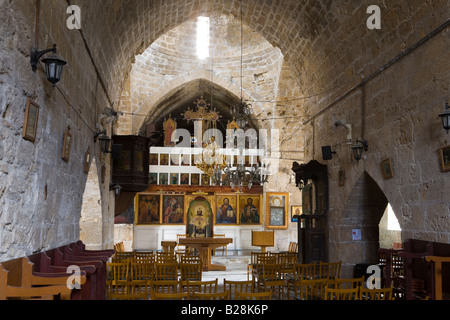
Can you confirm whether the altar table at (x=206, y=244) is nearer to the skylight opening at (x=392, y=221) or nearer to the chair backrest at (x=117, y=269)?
the chair backrest at (x=117, y=269)

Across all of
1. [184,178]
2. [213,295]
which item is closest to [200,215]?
[184,178]

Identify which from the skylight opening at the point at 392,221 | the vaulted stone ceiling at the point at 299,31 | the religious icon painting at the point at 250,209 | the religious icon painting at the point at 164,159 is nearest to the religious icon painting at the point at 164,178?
the religious icon painting at the point at 164,159

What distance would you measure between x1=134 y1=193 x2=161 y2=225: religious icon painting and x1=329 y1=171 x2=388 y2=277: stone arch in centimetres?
1034

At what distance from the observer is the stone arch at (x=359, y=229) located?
382 inches

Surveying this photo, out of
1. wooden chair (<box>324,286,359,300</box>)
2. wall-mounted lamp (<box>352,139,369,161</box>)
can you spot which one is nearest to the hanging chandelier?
wall-mounted lamp (<box>352,139,369,161</box>)

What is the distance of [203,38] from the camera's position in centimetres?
1950

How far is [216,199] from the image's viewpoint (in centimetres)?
1903

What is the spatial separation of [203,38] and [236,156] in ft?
18.4

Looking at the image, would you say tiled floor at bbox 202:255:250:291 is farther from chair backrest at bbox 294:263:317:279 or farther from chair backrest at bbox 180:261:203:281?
chair backrest at bbox 294:263:317:279

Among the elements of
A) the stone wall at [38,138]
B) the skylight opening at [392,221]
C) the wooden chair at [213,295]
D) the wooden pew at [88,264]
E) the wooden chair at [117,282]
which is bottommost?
the wooden chair at [117,282]

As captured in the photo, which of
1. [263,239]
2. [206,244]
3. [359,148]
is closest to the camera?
[359,148]

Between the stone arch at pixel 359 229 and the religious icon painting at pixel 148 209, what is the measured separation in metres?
10.3

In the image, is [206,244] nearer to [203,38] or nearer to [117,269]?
[117,269]

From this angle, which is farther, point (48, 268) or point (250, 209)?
point (250, 209)
